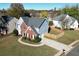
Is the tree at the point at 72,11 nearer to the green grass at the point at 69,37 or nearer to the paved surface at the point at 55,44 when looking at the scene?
the green grass at the point at 69,37

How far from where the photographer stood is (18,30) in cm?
384

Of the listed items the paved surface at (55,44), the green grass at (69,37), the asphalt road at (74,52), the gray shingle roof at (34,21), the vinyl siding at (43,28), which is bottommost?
the asphalt road at (74,52)

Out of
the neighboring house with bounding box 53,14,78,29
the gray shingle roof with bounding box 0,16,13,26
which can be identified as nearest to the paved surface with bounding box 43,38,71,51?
the neighboring house with bounding box 53,14,78,29

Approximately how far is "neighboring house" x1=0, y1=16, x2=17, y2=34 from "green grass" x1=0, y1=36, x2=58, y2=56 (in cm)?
9

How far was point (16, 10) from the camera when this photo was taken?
12.5ft

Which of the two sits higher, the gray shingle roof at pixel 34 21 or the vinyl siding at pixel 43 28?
the gray shingle roof at pixel 34 21

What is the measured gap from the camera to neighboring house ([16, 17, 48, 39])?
3809 mm

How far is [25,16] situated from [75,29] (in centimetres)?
67

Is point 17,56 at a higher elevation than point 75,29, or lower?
lower

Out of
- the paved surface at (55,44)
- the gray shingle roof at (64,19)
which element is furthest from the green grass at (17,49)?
the gray shingle roof at (64,19)

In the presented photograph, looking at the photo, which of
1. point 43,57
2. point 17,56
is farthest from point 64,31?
point 17,56

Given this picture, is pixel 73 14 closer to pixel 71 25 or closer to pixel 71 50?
pixel 71 25

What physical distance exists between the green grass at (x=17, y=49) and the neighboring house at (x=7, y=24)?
9 cm

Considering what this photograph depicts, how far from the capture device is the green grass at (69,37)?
12.6ft
